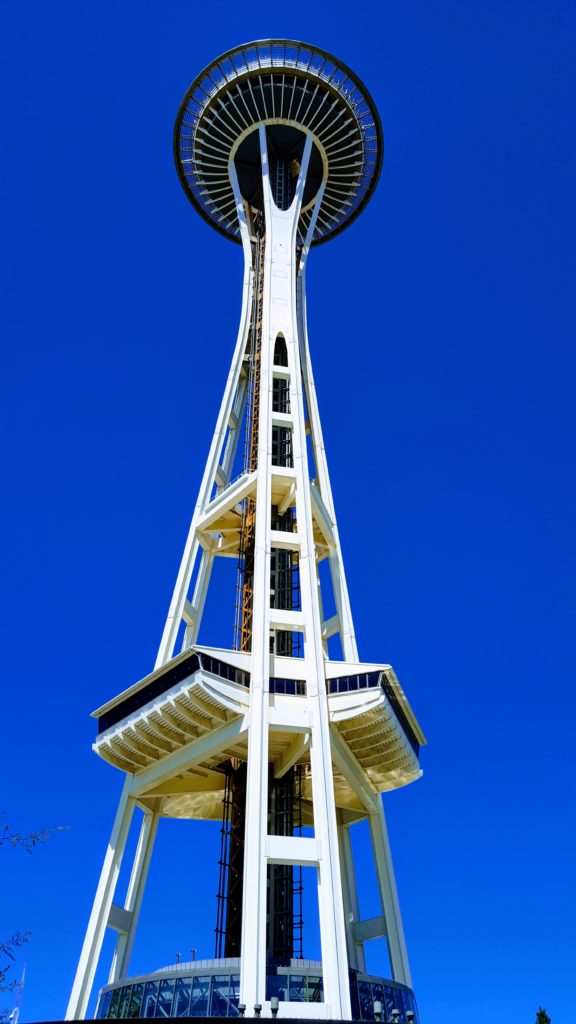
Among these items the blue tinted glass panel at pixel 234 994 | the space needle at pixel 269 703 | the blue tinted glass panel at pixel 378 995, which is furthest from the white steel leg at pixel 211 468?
the blue tinted glass panel at pixel 378 995

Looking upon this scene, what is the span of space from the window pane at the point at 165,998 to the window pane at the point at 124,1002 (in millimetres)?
1806

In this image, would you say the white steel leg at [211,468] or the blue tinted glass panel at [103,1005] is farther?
the white steel leg at [211,468]

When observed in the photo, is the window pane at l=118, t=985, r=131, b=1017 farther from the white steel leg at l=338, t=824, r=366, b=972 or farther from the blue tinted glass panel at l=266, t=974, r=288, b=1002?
the white steel leg at l=338, t=824, r=366, b=972

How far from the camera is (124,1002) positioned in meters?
30.6

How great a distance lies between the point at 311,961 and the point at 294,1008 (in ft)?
14.4

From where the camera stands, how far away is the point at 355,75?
52875 mm

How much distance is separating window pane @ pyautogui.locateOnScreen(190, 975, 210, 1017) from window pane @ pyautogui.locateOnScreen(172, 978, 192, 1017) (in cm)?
21

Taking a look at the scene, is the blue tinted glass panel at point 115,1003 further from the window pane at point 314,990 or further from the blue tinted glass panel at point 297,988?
the window pane at point 314,990

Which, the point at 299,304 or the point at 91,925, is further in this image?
the point at 299,304

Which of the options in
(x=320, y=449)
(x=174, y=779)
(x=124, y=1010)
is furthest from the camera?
(x=320, y=449)

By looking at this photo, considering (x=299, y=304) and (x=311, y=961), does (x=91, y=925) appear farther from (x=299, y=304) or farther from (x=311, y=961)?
(x=299, y=304)

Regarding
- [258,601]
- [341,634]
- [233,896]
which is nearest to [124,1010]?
[233,896]

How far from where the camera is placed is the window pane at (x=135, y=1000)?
98.2 feet

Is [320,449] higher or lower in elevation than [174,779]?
higher
